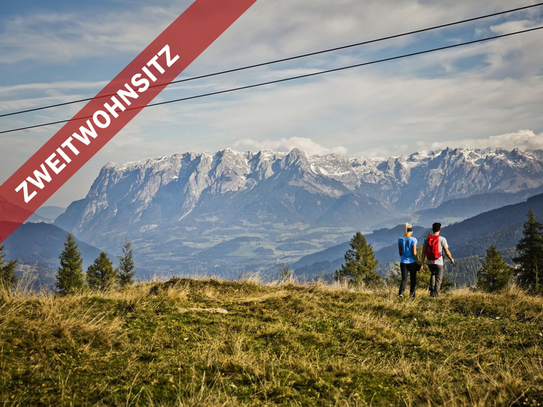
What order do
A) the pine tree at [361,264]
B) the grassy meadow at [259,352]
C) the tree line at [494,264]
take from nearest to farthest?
the grassy meadow at [259,352] < the tree line at [494,264] < the pine tree at [361,264]

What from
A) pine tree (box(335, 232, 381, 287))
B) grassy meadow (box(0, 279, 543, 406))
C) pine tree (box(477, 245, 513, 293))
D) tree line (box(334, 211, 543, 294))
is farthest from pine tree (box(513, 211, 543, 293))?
grassy meadow (box(0, 279, 543, 406))

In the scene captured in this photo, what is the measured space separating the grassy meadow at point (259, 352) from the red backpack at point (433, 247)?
2.75 m

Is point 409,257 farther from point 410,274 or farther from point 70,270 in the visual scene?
point 70,270

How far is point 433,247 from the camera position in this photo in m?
12.7

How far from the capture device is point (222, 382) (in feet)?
15.3

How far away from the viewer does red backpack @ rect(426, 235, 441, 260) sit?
12586 millimetres

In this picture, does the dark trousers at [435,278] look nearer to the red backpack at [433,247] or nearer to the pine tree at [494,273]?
the red backpack at [433,247]

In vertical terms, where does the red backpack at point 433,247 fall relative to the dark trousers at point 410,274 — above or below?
above

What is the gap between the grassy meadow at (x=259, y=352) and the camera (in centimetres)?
439

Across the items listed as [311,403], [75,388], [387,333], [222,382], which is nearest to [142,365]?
[75,388]

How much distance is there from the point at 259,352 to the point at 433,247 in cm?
872

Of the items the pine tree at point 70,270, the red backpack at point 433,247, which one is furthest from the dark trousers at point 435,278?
the pine tree at point 70,270

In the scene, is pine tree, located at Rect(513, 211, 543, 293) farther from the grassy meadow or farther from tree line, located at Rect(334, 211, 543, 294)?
the grassy meadow

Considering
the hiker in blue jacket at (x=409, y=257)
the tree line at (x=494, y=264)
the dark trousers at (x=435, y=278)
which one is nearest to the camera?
the dark trousers at (x=435, y=278)
